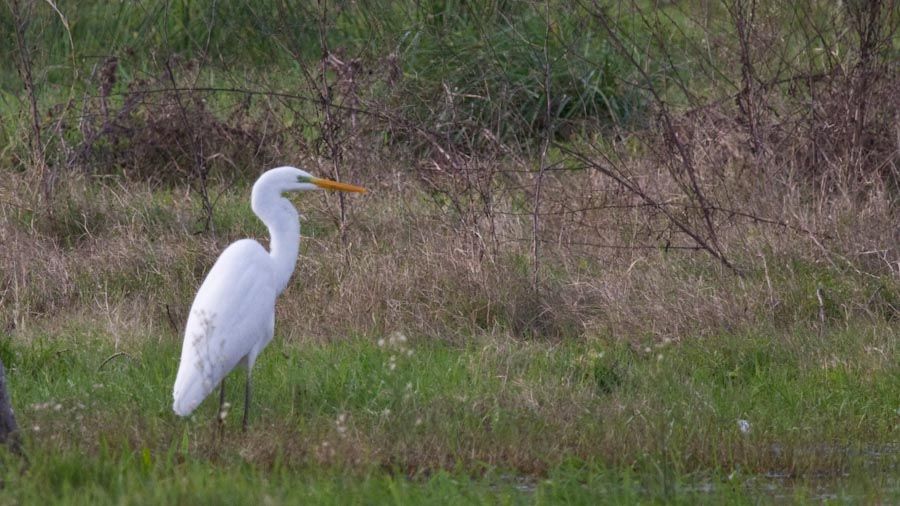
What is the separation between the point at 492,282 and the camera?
242 inches

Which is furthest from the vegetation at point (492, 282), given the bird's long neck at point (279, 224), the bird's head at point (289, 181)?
the bird's head at point (289, 181)

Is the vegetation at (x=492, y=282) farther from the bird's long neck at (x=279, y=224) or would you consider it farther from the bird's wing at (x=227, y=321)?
the bird's long neck at (x=279, y=224)

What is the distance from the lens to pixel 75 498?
11.3 ft

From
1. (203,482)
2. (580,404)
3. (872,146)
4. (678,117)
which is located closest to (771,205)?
(872,146)

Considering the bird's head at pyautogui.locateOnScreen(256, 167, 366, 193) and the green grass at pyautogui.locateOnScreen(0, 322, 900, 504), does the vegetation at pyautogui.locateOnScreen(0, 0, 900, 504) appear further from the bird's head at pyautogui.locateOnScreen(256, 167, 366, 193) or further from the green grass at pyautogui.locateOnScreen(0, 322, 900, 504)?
the bird's head at pyautogui.locateOnScreen(256, 167, 366, 193)

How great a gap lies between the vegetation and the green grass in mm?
16

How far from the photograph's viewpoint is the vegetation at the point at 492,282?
13.8 feet

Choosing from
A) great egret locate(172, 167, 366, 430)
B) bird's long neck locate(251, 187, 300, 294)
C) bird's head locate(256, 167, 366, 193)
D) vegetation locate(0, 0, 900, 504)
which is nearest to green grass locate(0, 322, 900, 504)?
vegetation locate(0, 0, 900, 504)

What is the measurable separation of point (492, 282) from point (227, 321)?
63.6 inches

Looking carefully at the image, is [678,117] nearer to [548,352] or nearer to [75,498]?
[548,352]

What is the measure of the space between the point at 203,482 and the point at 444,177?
4.06m

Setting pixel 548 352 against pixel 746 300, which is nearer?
pixel 548 352

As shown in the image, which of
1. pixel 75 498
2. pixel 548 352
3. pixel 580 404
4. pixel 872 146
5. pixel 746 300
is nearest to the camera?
pixel 75 498

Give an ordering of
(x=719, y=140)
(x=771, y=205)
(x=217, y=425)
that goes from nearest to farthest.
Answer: (x=217, y=425) < (x=771, y=205) < (x=719, y=140)
